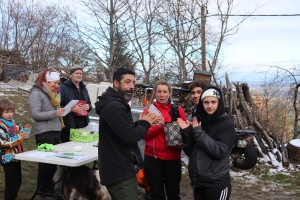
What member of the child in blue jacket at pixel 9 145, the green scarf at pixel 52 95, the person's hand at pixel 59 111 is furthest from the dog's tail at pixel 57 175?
the green scarf at pixel 52 95

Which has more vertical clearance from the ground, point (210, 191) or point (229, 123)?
point (229, 123)

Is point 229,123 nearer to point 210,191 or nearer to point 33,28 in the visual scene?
point 210,191

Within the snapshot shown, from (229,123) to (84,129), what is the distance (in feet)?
7.80

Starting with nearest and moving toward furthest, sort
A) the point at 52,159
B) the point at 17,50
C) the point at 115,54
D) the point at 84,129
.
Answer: the point at 52,159 < the point at 84,129 < the point at 115,54 < the point at 17,50

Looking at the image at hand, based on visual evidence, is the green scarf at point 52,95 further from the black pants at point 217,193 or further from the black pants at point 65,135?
the black pants at point 217,193

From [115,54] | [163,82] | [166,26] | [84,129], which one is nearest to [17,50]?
[115,54]

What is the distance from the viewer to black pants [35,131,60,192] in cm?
393

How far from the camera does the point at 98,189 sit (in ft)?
11.7

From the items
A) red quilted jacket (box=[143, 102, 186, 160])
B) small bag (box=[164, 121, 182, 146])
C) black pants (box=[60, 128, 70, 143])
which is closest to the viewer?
small bag (box=[164, 121, 182, 146])

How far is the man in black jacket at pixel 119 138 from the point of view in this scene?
92.0 inches

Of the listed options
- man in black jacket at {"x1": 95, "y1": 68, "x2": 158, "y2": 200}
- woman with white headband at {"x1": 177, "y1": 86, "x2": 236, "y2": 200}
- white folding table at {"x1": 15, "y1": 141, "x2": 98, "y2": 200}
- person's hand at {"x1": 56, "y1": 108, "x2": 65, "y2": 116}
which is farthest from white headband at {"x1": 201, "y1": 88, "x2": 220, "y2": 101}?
person's hand at {"x1": 56, "y1": 108, "x2": 65, "y2": 116}

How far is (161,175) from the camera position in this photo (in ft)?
11.7

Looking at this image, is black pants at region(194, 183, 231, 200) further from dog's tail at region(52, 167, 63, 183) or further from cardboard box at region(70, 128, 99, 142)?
cardboard box at region(70, 128, 99, 142)

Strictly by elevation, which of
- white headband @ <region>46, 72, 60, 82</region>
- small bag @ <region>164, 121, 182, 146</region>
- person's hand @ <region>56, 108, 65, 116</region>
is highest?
white headband @ <region>46, 72, 60, 82</region>
